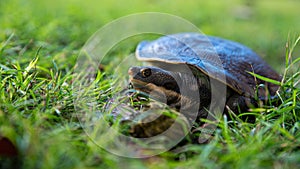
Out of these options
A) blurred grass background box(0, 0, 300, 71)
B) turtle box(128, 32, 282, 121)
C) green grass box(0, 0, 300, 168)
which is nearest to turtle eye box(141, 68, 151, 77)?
turtle box(128, 32, 282, 121)

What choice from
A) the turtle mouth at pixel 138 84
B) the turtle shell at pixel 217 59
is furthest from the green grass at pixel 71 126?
the turtle shell at pixel 217 59

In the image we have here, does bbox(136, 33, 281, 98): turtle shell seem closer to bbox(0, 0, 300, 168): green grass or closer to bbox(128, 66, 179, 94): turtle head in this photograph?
bbox(128, 66, 179, 94): turtle head

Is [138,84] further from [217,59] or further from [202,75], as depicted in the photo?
[217,59]

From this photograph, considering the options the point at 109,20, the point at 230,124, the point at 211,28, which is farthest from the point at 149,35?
the point at 230,124

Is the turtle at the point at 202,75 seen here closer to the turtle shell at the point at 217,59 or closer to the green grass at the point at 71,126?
the turtle shell at the point at 217,59

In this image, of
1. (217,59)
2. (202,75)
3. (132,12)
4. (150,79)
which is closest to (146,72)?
(150,79)

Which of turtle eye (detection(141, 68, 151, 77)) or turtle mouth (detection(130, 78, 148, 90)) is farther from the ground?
turtle eye (detection(141, 68, 151, 77))
